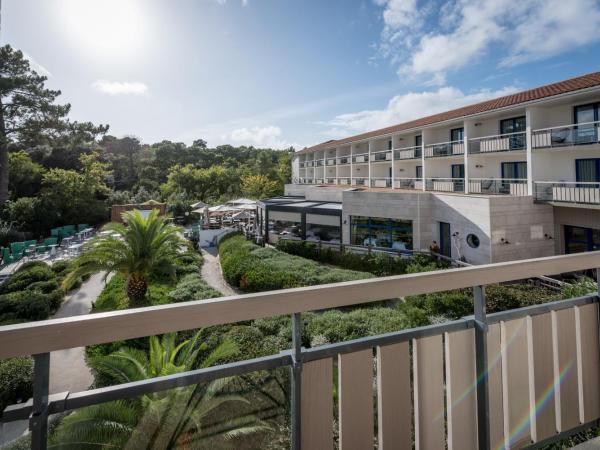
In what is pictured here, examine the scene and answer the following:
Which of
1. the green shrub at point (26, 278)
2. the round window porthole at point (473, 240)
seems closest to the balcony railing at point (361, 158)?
the round window porthole at point (473, 240)

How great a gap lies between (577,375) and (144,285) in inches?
528

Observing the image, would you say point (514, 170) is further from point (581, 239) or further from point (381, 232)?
point (381, 232)

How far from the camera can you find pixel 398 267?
55.0ft

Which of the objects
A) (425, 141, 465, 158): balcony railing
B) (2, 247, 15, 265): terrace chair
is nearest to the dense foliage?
(2, 247, 15, 265): terrace chair

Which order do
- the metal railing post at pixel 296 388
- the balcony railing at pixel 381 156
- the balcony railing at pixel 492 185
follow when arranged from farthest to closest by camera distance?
the balcony railing at pixel 381 156
the balcony railing at pixel 492 185
the metal railing post at pixel 296 388

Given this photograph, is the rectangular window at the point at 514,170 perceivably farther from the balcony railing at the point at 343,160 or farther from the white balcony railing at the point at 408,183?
the balcony railing at the point at 343,160

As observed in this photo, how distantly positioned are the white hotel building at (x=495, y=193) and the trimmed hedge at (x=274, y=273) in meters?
6.64

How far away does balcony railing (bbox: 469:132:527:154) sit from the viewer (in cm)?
1820

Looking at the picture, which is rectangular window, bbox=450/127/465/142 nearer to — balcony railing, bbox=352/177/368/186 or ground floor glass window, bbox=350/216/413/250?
ground floor glass window, bbox=350/216/413/250

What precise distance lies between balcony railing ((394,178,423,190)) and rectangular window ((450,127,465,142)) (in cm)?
413

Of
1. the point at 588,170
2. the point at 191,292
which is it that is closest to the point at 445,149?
the point at 588,170

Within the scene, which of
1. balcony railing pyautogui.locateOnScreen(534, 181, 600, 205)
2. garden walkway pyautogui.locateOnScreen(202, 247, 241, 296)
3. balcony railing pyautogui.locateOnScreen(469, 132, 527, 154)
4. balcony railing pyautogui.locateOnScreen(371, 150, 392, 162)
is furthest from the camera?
balcony railing pyautogui.locateOnScreen(371, 150, 392, 162)

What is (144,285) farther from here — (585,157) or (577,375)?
(585,157)

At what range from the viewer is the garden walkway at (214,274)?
597 inches
